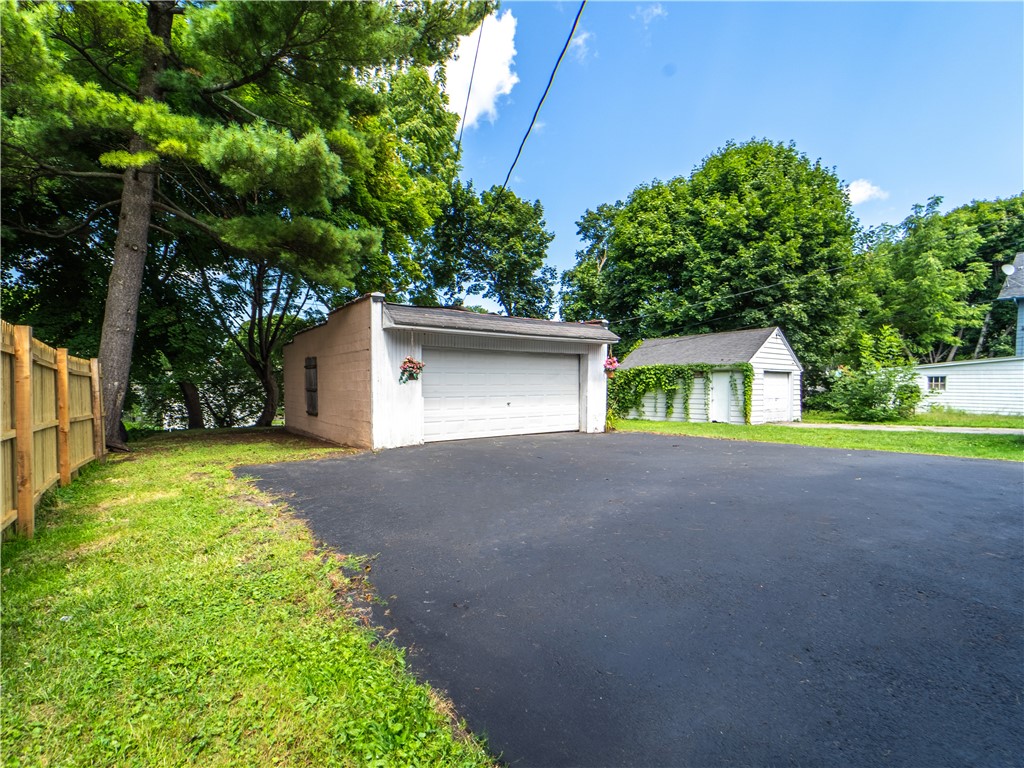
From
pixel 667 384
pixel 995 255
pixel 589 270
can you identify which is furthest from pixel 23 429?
pixel 995 255

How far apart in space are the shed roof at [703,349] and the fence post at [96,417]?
1517 centimetres

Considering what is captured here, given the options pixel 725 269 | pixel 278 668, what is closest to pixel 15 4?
pixel 278 668

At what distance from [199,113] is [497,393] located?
844cm

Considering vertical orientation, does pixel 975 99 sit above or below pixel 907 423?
above

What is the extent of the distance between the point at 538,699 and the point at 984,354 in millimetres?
38108

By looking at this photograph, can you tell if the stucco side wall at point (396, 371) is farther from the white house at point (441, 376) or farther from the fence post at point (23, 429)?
the fence post at point (23, 429)

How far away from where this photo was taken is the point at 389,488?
15.7 ft

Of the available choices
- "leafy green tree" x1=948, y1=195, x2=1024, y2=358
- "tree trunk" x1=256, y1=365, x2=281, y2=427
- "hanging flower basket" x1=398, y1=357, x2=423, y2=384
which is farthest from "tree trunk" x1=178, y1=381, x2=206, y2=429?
"leafy green tree" x1=948, y1=195, x2=1024, y2=358

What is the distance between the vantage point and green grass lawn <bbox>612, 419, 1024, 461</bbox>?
7.46 m

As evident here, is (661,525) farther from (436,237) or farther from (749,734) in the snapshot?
(436,237)

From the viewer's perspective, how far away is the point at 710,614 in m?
2.16

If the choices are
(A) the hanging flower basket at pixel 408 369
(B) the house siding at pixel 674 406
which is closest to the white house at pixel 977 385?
(B) the house siding at pixel 674 406

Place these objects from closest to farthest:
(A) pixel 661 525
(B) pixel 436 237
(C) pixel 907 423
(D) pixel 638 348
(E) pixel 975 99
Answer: (A) pixel 661 525
(E) pixel 975 99
(C) pixel 907 423
(D) pixel 638 348
(B) pixel 436 237

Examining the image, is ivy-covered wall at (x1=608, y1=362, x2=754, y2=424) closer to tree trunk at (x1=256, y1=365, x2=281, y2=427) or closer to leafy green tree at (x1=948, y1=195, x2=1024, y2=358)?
tree trunk at (x1=256, y1=365, x2=281, y2=427)
